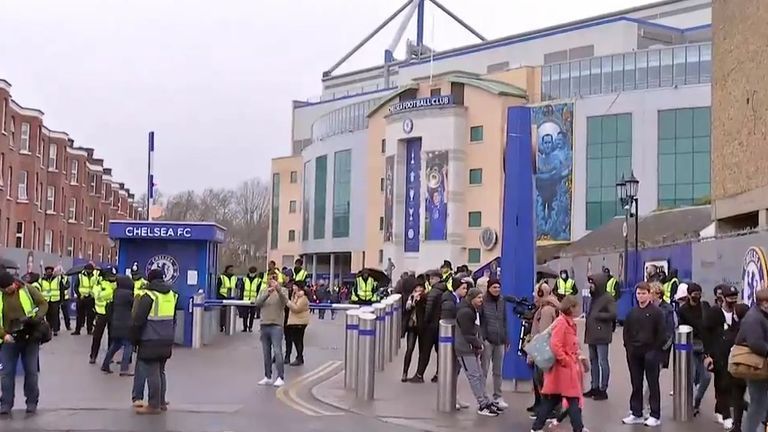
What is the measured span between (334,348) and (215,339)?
3.03 m

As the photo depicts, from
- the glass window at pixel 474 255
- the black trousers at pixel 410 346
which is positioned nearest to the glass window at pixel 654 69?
the glass window at pixel 474 255

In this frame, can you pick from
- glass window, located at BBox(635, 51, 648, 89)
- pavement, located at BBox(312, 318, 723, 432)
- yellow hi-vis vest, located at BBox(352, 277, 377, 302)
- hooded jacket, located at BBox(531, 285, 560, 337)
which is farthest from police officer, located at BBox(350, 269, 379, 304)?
glass window, located at BBox(635, 51, 648, 89)

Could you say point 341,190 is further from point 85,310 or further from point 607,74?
point 85,310

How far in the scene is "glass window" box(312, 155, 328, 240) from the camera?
82812 mm

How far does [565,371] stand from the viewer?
392 inches

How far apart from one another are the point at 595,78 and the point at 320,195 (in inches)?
1163

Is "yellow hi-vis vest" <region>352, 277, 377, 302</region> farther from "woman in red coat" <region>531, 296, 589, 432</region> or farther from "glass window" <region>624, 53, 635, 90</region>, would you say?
"glass window" <region>624, 53, 635, 90</region>

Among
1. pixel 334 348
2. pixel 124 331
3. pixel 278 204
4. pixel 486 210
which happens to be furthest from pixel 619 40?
pixel 124 331

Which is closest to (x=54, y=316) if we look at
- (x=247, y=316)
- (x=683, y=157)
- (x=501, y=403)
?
(x=247, y=316)

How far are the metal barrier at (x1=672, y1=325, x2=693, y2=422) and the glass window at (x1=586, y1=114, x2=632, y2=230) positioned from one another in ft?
159

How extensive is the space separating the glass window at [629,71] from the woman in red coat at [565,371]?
53284 mm

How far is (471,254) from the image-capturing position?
218 ft

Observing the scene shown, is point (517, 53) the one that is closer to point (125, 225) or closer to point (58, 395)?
point (125, 225)

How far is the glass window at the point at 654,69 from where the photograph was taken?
196 feet
